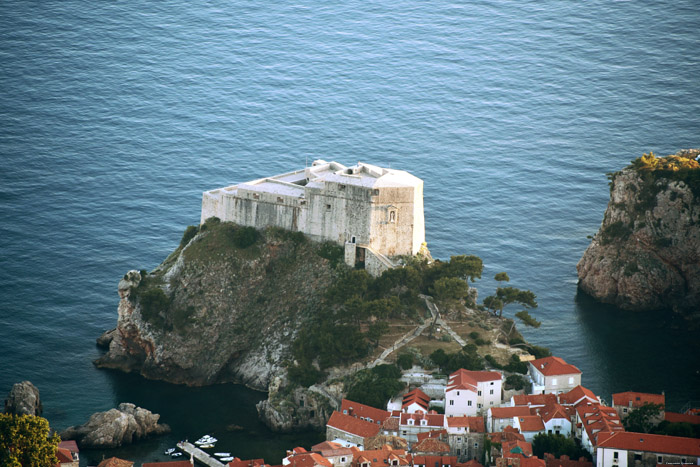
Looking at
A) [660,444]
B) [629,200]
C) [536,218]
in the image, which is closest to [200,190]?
[536,218]

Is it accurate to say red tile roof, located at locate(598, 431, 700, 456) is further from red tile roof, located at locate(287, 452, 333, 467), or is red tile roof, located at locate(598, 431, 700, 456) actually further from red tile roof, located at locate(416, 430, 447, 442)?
red tile roof, located at locate(287, 452, 333, 467)

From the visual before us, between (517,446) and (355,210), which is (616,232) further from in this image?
(517,446)

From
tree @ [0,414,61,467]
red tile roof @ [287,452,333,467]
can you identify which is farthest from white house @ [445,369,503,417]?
tree @ [0,414,61,467]

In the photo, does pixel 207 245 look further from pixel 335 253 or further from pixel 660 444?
pixel 660 444

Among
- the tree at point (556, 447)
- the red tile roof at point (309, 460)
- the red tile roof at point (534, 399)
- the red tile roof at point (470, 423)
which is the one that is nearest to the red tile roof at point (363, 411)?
the red tile roof at point (470, 423)

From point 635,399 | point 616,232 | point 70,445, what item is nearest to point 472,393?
point 635,399

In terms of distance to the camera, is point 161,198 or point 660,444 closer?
point 660,444
